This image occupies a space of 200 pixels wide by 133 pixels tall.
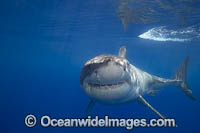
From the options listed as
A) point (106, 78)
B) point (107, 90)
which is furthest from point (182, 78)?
point (106, 78)

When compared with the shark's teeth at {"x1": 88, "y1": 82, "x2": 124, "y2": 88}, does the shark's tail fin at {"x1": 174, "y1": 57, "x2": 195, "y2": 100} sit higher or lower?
higher

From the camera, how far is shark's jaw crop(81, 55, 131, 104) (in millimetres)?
3328

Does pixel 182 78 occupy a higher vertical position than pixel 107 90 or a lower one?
higher

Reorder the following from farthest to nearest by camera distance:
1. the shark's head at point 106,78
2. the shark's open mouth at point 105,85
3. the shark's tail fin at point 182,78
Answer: the shark's tail fin at point 182,78 < the shark's open mouth at point 105,85 < the shark's head at point 106,78

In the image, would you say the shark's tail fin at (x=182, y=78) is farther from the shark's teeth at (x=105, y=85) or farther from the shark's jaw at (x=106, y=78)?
the shark's teeth at (x=105, y=85)

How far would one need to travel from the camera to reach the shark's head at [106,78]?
3328mm

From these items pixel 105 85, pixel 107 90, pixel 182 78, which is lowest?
pixel 107 90

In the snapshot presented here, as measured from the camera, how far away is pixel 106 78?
3428mm

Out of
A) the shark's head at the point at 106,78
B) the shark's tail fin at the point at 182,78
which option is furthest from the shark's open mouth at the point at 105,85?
the shark's tail fin at the point at 182,78

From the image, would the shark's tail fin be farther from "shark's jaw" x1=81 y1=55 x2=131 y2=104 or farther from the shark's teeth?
the shark's teeth

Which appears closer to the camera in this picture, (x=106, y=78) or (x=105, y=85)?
(x=106, y=78)

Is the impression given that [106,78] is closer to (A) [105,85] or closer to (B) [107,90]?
(A) [105,85]

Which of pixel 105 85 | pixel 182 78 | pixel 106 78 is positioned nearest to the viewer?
pixel 106 78

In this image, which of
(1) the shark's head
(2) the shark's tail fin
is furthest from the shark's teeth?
(2) the shark's tail fin
